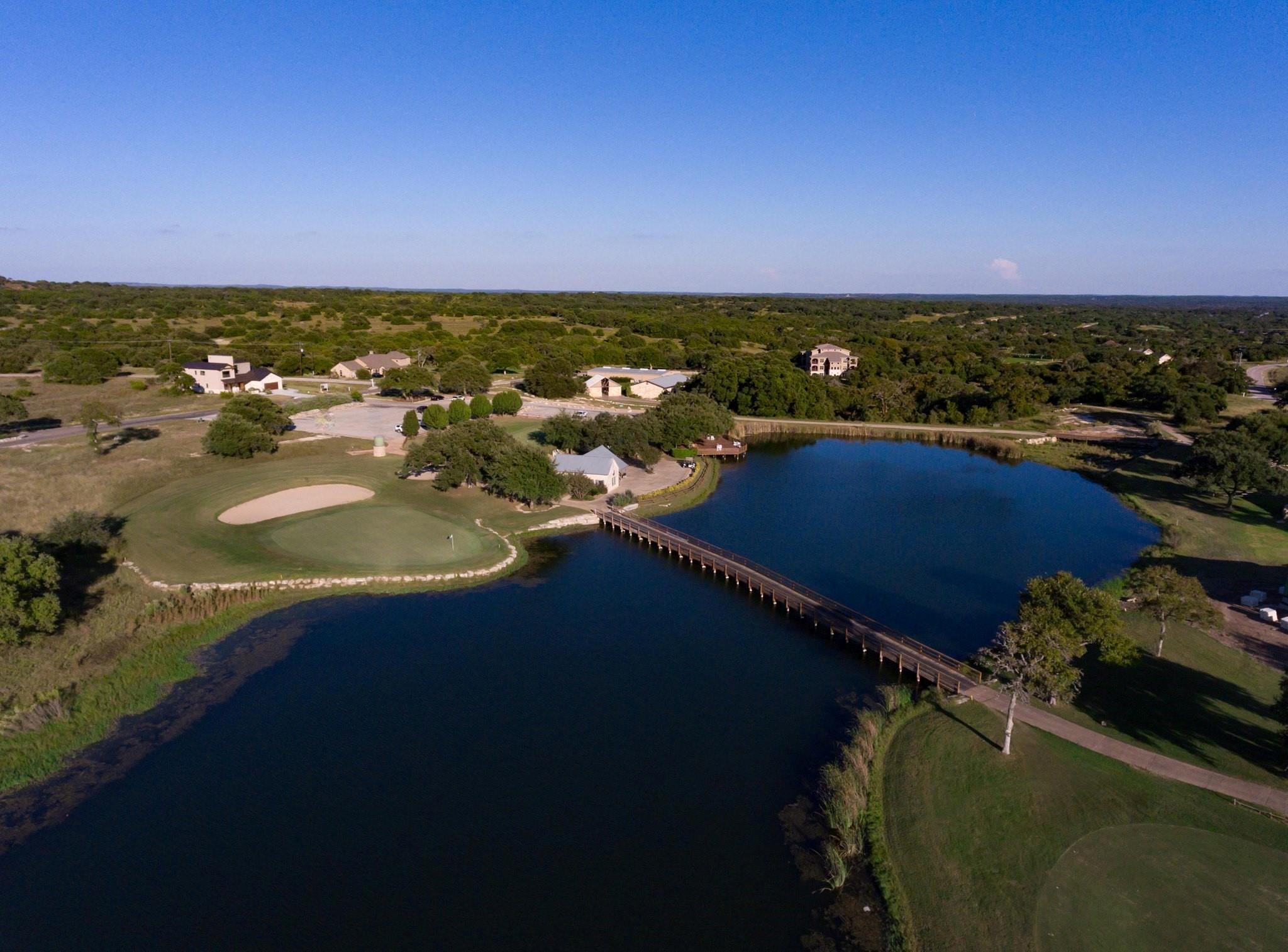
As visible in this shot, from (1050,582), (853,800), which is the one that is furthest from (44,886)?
(1050,582)

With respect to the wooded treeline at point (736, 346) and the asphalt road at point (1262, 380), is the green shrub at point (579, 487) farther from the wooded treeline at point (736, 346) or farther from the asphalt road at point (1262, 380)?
the asphalt road at point (1262, 380)

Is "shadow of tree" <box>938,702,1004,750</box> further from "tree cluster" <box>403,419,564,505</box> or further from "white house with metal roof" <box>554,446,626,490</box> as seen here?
"white house with metal roof" <box>554,446,626,490</box>

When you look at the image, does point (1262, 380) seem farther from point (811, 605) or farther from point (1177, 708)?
point (811, 605)

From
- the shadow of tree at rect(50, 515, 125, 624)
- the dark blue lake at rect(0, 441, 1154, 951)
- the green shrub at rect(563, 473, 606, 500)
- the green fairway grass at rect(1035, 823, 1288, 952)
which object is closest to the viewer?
the green fairway grass at rect(1035, 823, 1288, 952)

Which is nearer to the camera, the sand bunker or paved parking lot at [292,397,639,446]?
the sand bunker

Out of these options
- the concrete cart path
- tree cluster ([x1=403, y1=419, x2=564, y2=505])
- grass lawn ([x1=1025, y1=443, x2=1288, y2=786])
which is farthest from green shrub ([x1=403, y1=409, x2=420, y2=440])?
grass lawn ([x1=1025, y1=443, x2=1288, y2=786])

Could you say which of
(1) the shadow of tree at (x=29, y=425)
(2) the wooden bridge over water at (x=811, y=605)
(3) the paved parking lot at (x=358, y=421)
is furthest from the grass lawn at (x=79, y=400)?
(2) the wooden bridge over water at (x=811, y=605)
